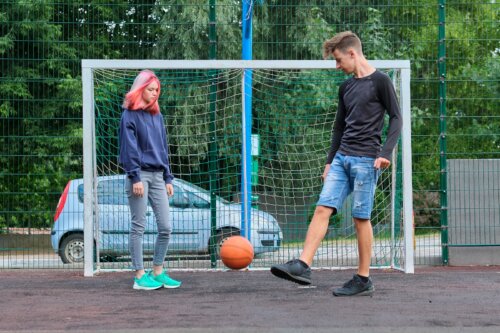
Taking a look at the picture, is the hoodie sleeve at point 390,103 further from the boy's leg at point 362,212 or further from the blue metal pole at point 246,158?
the blue metal pole at point 246,158

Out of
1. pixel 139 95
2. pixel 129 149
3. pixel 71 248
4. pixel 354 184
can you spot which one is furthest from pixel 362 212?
pixel 71 248

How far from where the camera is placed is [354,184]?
23.9ft

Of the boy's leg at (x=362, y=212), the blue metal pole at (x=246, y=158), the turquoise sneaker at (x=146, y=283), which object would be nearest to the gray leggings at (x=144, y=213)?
the turquoise sneaker at (x=146, y=283)

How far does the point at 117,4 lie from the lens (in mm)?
11070

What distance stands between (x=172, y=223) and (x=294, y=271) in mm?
3871

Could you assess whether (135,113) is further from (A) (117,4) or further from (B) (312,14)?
(B) (312,14)

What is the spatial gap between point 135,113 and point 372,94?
212cm

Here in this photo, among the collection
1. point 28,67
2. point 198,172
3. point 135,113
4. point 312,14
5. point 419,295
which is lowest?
point 419,295

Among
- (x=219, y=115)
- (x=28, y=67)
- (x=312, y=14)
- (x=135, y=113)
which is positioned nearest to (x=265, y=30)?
(x=312, y=14)

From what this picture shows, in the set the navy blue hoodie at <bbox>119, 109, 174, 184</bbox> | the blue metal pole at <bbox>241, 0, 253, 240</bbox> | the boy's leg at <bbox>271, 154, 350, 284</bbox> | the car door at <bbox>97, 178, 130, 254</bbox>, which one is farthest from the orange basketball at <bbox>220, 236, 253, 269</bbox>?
the car door at <bbox>97, 178, 130, 254</bbox>

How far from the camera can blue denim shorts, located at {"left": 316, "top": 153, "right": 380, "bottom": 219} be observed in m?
7.24

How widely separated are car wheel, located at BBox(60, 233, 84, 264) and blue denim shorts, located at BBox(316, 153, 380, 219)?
451cm

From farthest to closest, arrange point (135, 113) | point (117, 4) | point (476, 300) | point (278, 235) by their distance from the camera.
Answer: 1. point (117, 4)
2. point (278, 235)
3. point (135, 113)
4. point (476, 300)

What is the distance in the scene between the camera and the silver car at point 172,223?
395 inches
